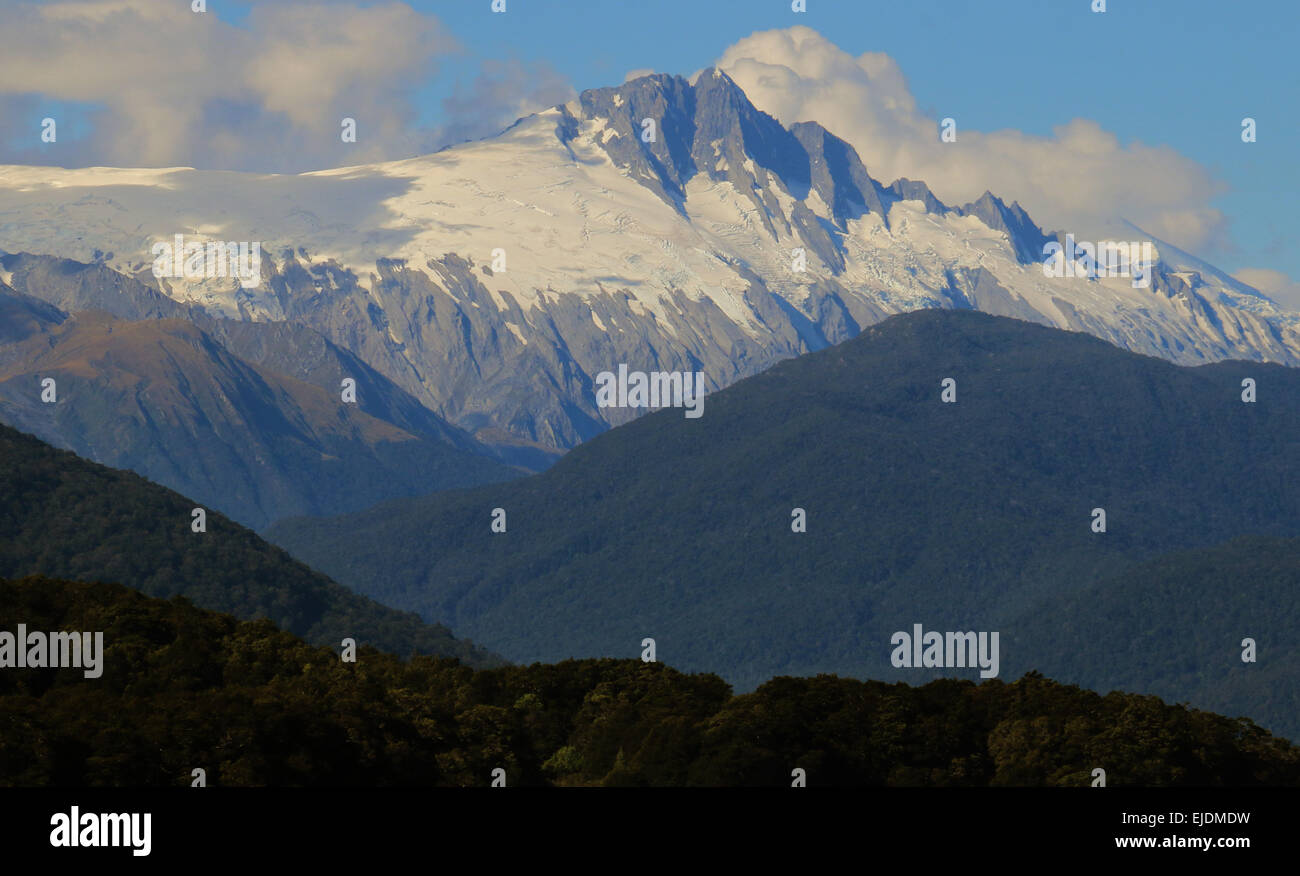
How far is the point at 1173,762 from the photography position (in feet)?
474

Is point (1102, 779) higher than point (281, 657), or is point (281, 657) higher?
point (281, 657)

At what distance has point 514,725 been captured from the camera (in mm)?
153625

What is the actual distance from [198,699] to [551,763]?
2988cm

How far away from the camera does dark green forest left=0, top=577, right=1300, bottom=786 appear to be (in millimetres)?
125325

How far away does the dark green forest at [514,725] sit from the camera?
125325 mm

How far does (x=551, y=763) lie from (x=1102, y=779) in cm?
4205
